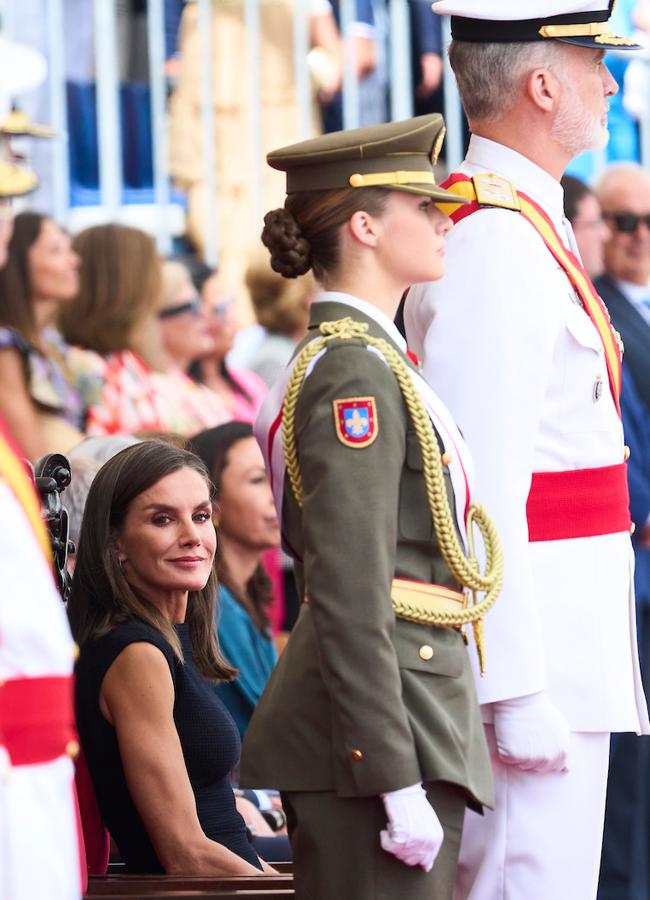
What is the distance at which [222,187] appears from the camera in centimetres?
722

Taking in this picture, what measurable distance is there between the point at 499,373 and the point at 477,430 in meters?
0.10

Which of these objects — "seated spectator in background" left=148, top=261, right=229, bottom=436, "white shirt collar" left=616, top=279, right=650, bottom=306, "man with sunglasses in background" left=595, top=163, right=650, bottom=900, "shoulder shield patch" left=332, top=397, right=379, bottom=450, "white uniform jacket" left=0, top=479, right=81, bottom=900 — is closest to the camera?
"white uniform jacket" left=0, top=479, right=81, bottom=900

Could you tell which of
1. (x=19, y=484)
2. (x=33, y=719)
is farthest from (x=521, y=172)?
(x=33, y=719)

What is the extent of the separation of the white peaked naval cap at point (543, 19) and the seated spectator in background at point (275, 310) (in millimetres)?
3601

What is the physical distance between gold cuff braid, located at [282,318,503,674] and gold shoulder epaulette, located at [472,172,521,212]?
1.67ft

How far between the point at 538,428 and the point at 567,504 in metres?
0.14

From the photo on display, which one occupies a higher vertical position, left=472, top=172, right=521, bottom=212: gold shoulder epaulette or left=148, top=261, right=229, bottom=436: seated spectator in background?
left=472, top=172, right=521, bottom=212: gold shoulder epaulette

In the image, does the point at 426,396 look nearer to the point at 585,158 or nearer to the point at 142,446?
the point at 142,446

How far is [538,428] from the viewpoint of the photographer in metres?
3.28

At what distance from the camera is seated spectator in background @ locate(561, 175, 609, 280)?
6156mm

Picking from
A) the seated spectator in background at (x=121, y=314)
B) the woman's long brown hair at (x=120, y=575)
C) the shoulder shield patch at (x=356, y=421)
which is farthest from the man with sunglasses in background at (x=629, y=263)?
the shoulder shield patch at (x=356, y=421)

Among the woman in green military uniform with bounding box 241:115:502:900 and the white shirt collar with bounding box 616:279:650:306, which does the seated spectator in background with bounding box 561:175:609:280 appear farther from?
the woman in green military uniform with bounding box 241:115:502:900

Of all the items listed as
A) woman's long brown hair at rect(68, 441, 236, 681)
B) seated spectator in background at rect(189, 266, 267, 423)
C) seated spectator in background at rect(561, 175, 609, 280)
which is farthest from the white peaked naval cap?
seated spectator in background at rect(189, 266, 267, 423)

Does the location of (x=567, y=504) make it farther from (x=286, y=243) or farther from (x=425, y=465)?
(x=286, y=243)
